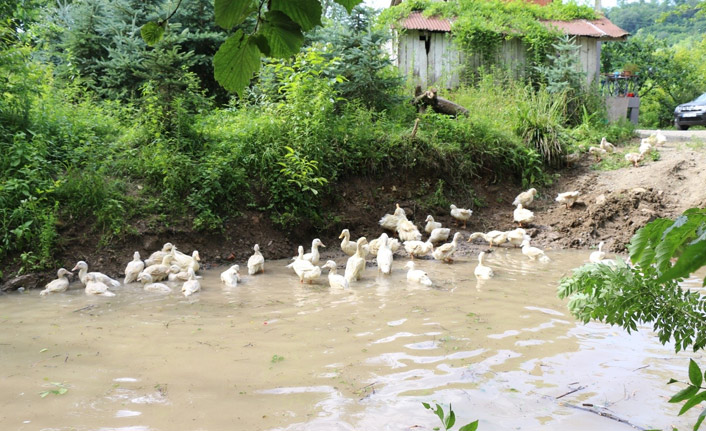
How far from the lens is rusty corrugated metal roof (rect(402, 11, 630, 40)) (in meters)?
17.5

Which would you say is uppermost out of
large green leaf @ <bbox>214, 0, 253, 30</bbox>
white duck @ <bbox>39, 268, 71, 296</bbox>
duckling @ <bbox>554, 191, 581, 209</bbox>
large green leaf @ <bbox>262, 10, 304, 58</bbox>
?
large green leaf @ <bbox>214, 0, 253, 30</bbox>

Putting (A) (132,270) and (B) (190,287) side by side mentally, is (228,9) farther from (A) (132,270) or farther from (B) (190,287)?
(A) (132,270)

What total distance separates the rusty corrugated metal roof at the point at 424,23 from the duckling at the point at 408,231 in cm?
924

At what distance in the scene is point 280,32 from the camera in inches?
58.4

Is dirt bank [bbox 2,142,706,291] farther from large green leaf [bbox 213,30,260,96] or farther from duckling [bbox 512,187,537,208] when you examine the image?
Result: large green leaf [bbox 213,30,260,96]

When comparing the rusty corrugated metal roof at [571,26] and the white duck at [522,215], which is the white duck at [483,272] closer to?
the white duck at [522,215]

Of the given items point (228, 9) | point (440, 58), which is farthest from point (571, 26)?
point (228, 9)

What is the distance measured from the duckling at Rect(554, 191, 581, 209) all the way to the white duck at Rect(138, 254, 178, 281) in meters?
7.73

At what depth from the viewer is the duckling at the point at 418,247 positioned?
9.34 metres

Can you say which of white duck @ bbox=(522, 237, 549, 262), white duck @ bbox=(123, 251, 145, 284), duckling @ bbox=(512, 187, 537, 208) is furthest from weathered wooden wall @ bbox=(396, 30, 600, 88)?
white duck @ bbox=(123, 251, 145, 284)

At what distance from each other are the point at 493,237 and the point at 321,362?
19.2ft

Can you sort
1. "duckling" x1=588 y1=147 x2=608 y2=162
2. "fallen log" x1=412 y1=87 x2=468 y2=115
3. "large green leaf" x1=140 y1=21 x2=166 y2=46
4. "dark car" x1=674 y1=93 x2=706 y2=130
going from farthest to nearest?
"dark car" x1=674 y1=93 x2=706 y2=130, "fallen log" x1=412 y1=87 x2=468 y2=115, "duckling" x1=588 y1=147 x2=608 y2=162, "large green leaf" x1=140 y1=21 x2=166 y2=46

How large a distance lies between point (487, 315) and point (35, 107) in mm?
8677

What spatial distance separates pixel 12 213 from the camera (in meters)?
8.15
